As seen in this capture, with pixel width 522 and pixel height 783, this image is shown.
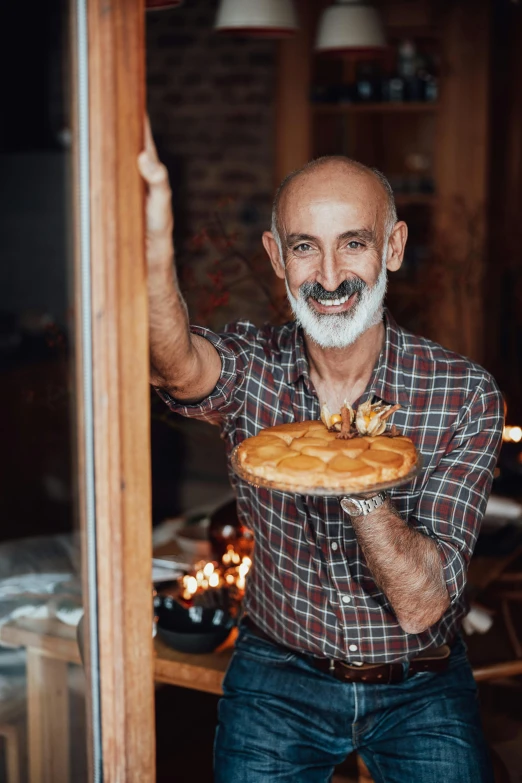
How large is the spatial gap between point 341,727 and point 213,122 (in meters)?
3.43

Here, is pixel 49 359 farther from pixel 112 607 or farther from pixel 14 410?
pixel 112 607

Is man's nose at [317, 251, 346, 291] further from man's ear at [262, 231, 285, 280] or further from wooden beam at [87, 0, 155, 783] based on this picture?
wooden beam at [87, 0, 155, 783]

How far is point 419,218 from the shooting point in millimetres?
4340

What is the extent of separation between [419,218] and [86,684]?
11.7 ft

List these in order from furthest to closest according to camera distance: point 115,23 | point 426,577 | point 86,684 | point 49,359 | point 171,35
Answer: point 171,35 < point 49,359 < point 426,577 < point 86,684 < point 115,23

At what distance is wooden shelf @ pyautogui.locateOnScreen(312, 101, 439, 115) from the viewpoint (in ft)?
13.9

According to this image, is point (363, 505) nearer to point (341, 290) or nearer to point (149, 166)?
point (341, 290)

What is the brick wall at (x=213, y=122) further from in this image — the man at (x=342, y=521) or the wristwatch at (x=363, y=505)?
the wristwatch at (x=363, y=505)

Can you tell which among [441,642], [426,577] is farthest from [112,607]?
[441,642]

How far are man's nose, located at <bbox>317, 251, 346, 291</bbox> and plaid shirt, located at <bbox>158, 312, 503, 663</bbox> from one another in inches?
6.8

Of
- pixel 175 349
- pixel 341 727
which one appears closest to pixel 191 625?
pixel 341 727

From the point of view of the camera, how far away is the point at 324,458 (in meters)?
1.32

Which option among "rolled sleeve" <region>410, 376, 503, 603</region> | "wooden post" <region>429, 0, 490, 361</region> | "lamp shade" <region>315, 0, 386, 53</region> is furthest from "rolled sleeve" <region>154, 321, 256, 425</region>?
"wooden post" <region>429, 0, 490, 361</region>

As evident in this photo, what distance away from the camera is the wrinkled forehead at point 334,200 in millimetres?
1642
